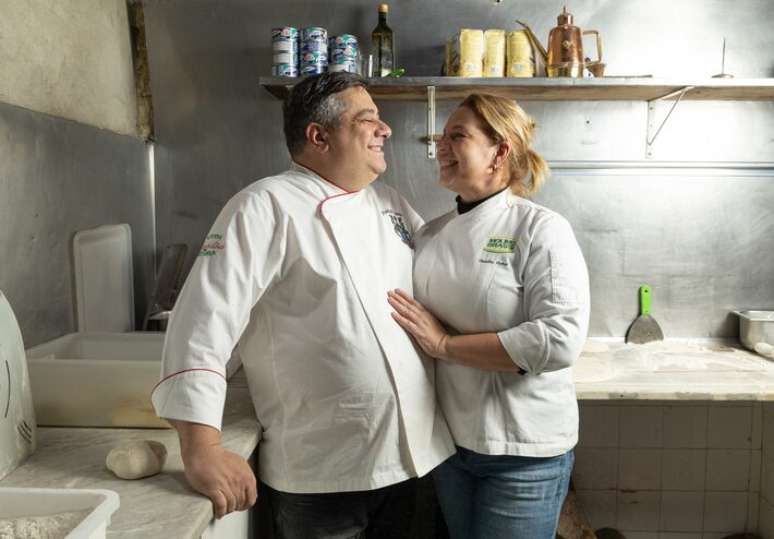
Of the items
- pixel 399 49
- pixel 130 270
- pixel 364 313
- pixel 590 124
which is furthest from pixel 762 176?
pixel 130 270

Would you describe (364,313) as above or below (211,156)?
below

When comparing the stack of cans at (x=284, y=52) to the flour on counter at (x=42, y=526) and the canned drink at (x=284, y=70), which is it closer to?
the canned drink at (x=284, y=70)

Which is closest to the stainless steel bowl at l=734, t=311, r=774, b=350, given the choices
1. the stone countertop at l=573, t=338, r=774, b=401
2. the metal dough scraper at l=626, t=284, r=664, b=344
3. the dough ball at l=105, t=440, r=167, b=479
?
the stone countertop at l=573, t=338, r=774, b=401

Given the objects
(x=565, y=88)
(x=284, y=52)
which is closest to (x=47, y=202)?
(x=284, y=52)

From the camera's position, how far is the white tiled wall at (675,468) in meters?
2.34

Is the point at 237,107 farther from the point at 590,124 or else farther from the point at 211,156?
the point at 590,124

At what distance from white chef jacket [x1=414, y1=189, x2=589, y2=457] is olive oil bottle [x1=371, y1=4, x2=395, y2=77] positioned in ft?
3.03

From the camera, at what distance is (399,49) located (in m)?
2.28

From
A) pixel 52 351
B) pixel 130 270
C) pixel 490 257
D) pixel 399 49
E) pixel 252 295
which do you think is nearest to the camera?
pixel 252 295

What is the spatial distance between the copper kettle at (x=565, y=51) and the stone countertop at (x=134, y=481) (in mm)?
1298

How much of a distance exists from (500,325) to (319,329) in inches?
13.3

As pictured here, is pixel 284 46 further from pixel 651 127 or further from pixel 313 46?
pixel 651 127

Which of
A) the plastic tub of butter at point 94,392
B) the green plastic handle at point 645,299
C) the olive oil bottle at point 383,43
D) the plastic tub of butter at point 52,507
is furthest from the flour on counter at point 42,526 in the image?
the green plastic handle at point 645,299

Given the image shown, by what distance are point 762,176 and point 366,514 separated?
1743 mm
